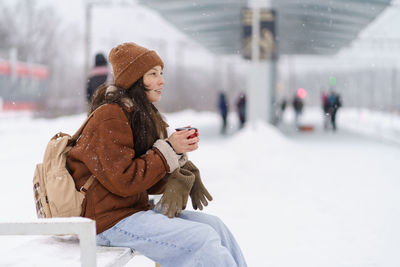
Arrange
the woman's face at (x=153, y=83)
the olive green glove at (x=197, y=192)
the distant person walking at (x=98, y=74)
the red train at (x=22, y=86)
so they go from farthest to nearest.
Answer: the red train at (x=22, y=86), the distant person walking at (x=98, y=74), the olive green glove at (x=197, y=192), the woman's face at (x=153, y=83)

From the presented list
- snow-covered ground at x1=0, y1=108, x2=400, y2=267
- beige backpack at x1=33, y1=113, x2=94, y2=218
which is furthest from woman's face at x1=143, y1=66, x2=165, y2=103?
snow-covered ground at x1=0, y1=108, x2=400, y2=267

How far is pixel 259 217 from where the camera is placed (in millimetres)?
5320

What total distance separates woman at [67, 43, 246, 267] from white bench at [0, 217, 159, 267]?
0.37 ft

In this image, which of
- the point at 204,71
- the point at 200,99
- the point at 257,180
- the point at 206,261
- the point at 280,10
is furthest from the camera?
the point at 204,71

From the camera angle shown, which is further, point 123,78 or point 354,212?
point 354,212

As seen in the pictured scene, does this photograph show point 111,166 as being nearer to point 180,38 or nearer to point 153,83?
point 153,83

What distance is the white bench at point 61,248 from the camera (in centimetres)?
204

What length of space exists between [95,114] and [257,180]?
5.87 metres

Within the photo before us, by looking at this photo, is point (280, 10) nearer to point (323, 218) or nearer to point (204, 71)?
point (323, 218)

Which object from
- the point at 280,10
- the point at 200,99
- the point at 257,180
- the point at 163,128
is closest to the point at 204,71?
the point at 200,99

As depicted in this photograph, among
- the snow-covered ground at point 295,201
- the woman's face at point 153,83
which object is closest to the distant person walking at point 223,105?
the snow-covered ground at point 295,201

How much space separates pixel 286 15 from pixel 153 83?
17.7 meters

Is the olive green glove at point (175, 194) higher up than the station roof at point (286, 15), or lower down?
lower down

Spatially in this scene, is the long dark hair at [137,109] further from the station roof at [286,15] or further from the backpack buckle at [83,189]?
the station roof at [286,15]
